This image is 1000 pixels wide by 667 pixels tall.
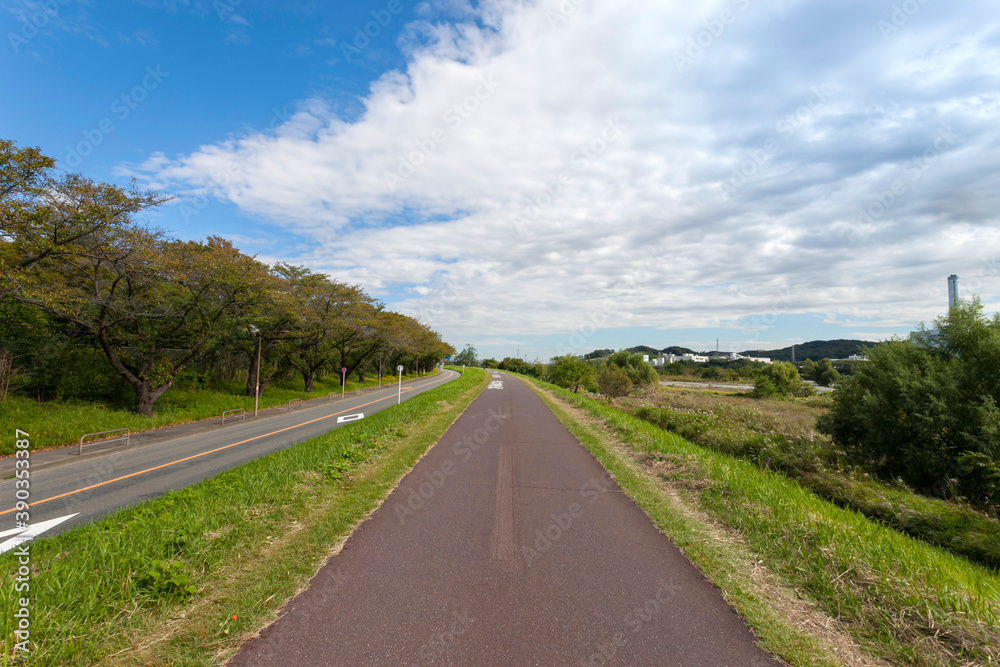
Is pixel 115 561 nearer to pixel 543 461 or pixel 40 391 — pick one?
pixel 543 461

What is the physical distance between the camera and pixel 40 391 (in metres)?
17.5

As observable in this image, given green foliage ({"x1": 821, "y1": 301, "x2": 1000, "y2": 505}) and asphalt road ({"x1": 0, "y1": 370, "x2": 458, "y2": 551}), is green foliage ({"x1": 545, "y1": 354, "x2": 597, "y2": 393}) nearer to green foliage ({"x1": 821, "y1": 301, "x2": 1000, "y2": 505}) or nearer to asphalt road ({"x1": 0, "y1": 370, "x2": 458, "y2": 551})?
asphalt road ({"x1": 0, "y1": 370, "x2": 458, "y2": 551})

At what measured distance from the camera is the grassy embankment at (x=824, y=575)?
315cm

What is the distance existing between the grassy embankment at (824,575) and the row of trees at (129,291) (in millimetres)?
15457

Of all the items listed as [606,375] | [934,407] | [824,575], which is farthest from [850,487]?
[606,375]

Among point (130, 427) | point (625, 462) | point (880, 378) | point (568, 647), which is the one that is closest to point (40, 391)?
point (130, 427)

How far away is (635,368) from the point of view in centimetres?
5366

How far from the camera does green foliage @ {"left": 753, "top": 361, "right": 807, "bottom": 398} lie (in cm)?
5075

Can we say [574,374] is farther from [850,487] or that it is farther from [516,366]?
[516,366]

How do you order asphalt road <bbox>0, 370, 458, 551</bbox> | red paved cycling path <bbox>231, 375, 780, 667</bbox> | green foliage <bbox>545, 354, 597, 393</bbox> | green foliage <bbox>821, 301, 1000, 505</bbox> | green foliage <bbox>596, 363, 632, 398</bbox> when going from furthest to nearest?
1. green foliage <bbox>545, 354, 597, 393</bbox>
2. green foliage <bbox>596, 363, 632, 398</bbox>
3. green foliage <bbox>821, 301, 1000, 505</bbox>
4. asphalt road <bbox>0, 370, 458, 551</bbox>
5. red paved cycling path <bbox>231, 375, 780, 667</bbox>

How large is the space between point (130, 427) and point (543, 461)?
1587 centimetres

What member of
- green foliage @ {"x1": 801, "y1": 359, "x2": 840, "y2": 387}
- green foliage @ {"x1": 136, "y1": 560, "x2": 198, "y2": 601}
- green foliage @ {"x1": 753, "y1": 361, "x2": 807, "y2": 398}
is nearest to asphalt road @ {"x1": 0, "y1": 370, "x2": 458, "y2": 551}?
green foliage @ {"x1": 136, "y1": 560, "x2": 198, "y2": 601}

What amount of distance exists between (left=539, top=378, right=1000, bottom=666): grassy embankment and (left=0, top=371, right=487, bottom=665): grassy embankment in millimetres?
3950

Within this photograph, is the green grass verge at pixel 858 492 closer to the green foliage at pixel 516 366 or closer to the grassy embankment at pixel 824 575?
the grassy embankment at pixel 824 575
